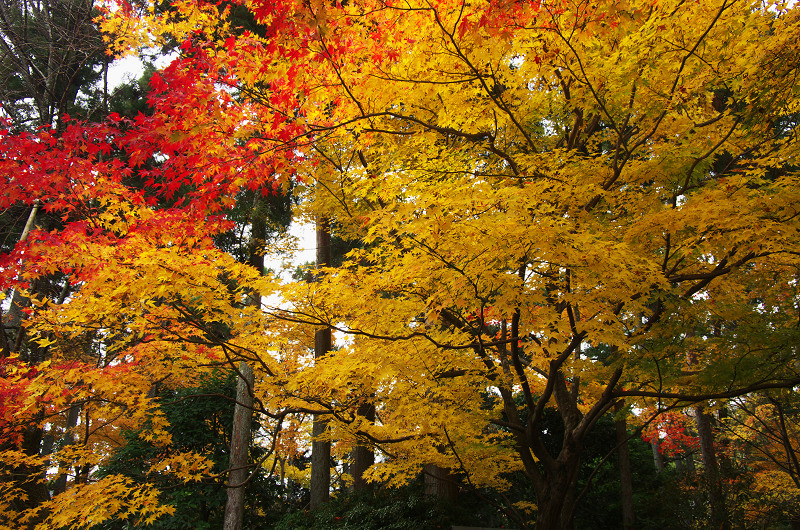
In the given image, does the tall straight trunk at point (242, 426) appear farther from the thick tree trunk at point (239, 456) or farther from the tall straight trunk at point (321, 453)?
the tall straight trunk at point (321, 453)

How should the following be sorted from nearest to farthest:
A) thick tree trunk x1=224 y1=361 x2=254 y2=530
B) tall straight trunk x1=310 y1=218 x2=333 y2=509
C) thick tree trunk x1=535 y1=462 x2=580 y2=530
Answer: thick tree trunk x1=535 y1=462 x2=580 y2=530 < thick tree trunk x1=224 y1=361 x2=254 y2=530 < tall straight trunk x1=310 y1=218 x2=333 y2=509

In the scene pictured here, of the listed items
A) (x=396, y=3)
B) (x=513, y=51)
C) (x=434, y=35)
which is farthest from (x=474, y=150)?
(x=396, y=3)

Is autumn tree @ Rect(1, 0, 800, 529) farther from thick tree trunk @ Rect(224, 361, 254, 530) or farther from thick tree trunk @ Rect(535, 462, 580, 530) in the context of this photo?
thick tree trunk @ Rect(224, 361, 254, 530)

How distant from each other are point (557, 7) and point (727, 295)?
136 inches

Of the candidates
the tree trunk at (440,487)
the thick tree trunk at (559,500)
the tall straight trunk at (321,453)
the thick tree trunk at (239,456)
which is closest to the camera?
the thick tree trunk at (559,500)

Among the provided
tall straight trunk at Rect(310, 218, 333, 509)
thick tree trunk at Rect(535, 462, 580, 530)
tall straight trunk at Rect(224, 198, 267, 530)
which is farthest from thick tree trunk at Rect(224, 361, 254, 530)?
thick tree trunk at Rect(535, 462, 580, 530)

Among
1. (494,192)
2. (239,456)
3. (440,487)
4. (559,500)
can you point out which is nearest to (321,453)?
(239,456)

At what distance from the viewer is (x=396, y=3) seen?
3549 mm

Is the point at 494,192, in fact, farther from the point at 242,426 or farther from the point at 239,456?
the point at 239,456

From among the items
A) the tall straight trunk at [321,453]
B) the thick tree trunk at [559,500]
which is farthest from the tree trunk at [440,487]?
the thick tree trunk at [559,500]

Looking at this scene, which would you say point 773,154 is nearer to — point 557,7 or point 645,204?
point 645,204

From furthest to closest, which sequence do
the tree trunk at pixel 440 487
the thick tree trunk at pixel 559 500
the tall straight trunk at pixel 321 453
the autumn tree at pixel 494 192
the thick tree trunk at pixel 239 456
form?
the tall straight trunk at pixel 321 453 → the tree trunk at pixel 440 487 → the thick tree trunk at pixel 239 456 → the thick tree trunk at pixel 559 500 → the autumn tree at pixel 494 192

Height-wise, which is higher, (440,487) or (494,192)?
(494,192)

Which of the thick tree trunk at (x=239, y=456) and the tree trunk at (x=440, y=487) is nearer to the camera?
the thick tree trunk at (x=239, y=456)
